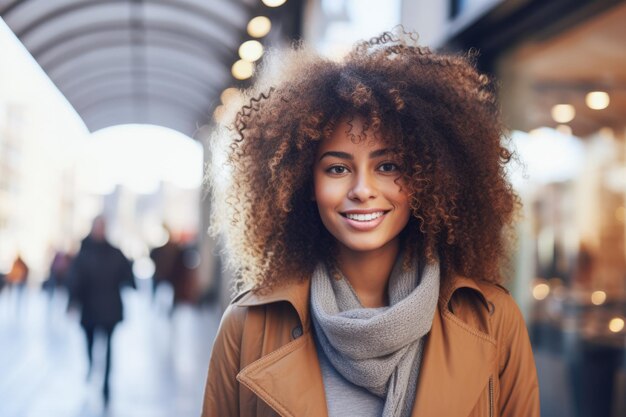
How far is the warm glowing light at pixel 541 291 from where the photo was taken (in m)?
6.34

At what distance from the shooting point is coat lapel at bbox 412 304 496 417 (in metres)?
1.93

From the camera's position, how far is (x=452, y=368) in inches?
78.2

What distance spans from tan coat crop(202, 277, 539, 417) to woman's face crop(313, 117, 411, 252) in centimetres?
24

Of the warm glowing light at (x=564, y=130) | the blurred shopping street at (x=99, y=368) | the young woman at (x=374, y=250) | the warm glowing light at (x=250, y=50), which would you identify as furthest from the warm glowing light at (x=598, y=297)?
the warm glowing light at (x=250, y=50)

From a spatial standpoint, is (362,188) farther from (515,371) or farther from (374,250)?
(515,371)

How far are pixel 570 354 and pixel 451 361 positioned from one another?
4.71 metres

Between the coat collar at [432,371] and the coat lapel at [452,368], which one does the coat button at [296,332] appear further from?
the coat lapel at [452,368]

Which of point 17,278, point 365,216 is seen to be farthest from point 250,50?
Result: point 365,216

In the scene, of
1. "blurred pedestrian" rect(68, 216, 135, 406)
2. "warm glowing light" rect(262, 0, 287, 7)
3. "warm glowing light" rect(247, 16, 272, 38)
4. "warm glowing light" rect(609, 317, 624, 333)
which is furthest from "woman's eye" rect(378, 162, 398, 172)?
"warm glowing light" rect(247, 16, 272, 38)

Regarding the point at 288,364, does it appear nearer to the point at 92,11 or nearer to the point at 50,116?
the point at 92,11

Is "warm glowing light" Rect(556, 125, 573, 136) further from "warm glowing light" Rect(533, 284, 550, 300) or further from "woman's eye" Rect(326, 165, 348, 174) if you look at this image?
"woman's eye" Rect(326, 165, 348, 174)

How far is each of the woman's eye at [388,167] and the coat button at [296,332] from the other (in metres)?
0.50

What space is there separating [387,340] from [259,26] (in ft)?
28.5

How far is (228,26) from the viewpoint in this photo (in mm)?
10328
